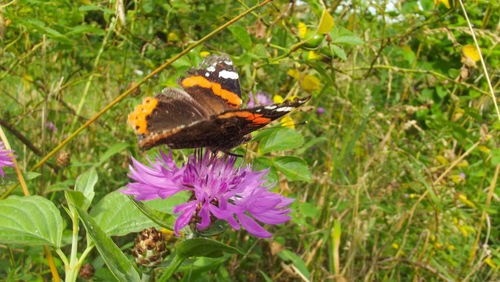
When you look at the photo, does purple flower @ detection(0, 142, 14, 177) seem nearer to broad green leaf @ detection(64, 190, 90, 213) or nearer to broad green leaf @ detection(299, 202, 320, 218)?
broad green leaf @ detection(64, 190, 90, 213)

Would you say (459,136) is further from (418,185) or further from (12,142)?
(12,142)

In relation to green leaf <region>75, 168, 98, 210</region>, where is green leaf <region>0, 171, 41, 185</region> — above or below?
below

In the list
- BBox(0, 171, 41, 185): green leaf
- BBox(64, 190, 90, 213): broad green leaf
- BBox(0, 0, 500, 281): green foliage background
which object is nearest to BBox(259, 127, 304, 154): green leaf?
BBox(0, 0, 500, 281): green foliage background

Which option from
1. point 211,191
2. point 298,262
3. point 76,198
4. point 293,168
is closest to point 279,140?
point 293,168

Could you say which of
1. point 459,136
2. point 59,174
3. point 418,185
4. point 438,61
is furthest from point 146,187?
point 438,61

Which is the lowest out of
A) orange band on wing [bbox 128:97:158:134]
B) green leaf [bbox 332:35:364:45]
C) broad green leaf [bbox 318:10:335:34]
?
orange band on wing [bbox 128:97:158:134]

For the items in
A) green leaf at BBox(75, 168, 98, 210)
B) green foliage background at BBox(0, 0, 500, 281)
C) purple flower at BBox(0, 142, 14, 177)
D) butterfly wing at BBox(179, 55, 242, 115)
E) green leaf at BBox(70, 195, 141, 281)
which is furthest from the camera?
green foliage background at BBox(0, 0, 500, 281)
